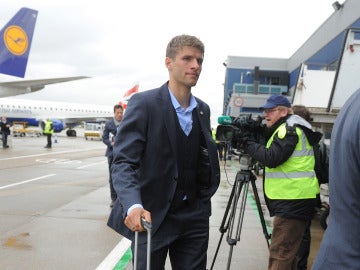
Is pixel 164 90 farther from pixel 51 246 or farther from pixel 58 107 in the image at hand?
pixel 58 107

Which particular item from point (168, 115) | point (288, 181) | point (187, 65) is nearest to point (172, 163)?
point (168, 115)

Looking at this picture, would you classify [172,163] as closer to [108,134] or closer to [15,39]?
[108,134]

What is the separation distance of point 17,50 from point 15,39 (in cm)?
64

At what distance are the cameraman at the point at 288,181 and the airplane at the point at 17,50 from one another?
799 inches

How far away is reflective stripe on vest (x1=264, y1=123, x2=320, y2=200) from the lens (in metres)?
3.88

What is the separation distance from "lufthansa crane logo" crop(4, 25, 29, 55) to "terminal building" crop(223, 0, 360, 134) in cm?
1149

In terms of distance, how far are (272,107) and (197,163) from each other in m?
1.57

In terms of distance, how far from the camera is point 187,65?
8.75 feet

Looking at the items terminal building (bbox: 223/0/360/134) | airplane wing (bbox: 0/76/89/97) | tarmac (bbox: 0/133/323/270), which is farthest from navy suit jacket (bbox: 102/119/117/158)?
airplane wing (bbox: 0/76/89/97)

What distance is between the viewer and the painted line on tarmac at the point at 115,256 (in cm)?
486

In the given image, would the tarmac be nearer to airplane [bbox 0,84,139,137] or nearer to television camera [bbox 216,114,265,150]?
television camera [bbox 216,114,265,150]

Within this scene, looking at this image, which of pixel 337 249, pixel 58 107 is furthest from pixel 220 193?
pixel 58 107

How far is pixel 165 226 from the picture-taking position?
262 cm

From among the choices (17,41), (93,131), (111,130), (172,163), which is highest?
(17,41)
